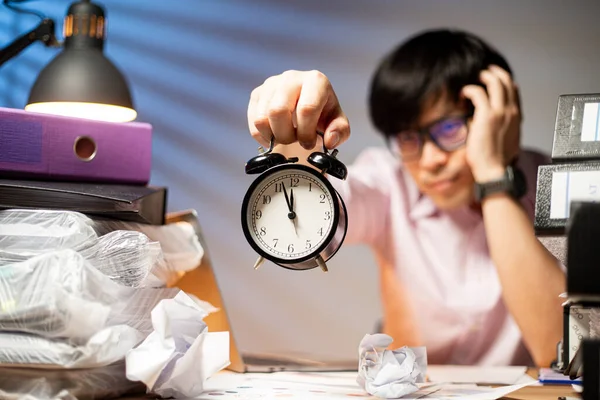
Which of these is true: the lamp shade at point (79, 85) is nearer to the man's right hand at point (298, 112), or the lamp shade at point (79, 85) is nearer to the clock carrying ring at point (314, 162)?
the man's right hand at point (298, 112)

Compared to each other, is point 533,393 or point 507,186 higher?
point 507,186

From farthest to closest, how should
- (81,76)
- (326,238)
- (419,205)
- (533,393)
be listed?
(419,205) < (81,76) < (533,393) < (326,238)

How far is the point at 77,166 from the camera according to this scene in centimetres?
122

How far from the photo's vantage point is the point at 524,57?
2.38m

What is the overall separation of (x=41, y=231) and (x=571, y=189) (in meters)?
0.74

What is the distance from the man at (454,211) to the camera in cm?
223

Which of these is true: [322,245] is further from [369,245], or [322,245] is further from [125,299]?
[369,245]

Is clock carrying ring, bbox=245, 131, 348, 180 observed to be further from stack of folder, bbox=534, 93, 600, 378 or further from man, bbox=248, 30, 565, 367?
man, bbox=248, 30, 565, 367

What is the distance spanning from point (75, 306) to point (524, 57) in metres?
1.86

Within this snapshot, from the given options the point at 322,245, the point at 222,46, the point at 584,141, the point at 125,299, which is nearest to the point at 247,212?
the point at 322,245

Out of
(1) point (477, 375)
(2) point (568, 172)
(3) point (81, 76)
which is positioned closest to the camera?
(2) point (568, 172)

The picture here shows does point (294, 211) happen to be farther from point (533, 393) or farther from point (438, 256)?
point (438, 256)

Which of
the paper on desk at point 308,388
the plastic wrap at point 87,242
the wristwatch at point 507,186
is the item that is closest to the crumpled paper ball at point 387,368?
the paper on desk at point 308,388

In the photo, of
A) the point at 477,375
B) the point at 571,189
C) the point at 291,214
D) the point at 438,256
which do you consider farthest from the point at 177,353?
the point at 438,256
